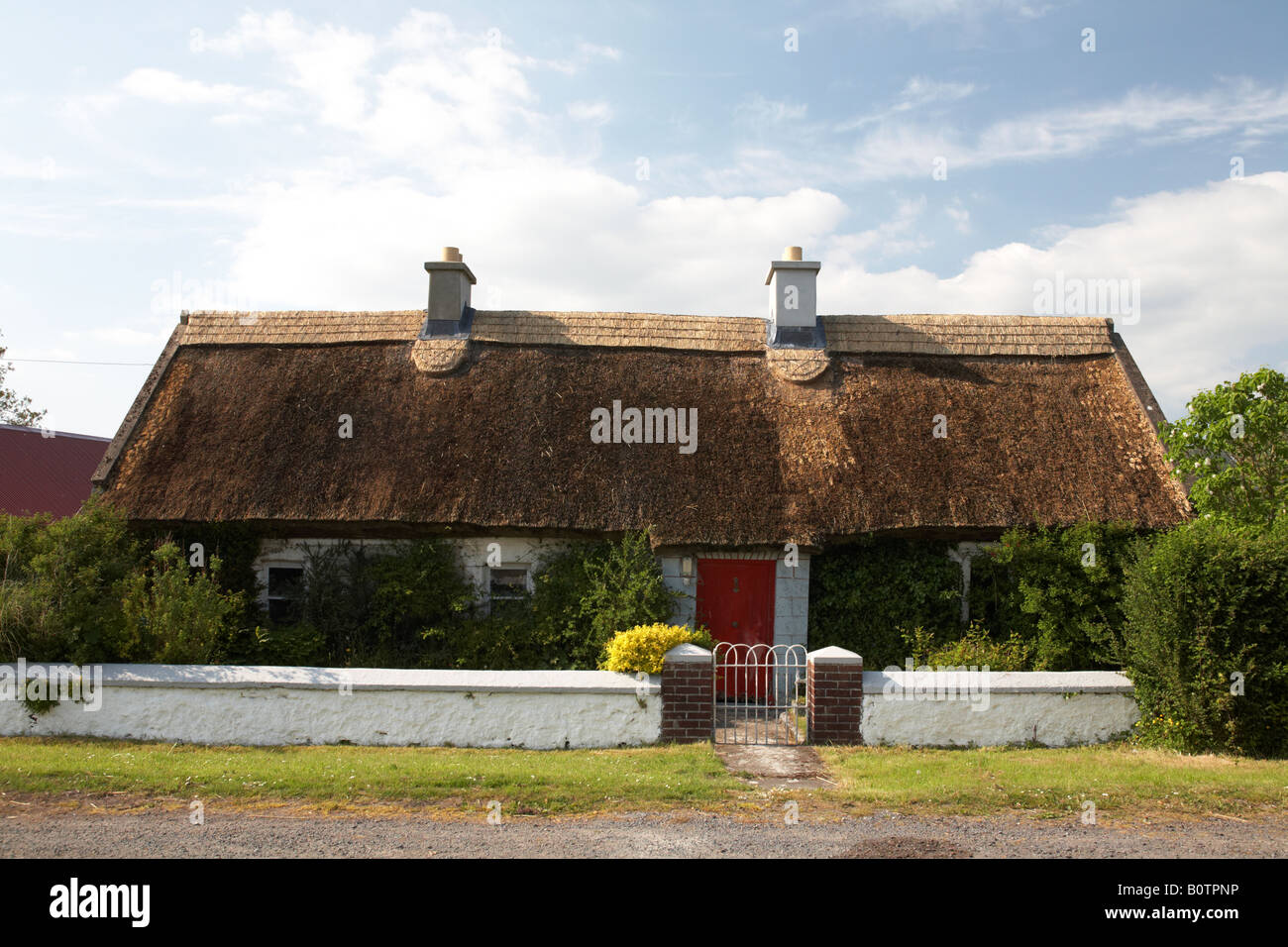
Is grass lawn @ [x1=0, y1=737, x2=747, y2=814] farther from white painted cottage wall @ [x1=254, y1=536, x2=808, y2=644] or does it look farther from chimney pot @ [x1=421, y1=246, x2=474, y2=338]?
chimney pot @ [x1=421, y1=246, x2=474, y2=338]

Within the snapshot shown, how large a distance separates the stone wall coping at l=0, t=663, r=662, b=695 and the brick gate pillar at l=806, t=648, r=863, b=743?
169 cm

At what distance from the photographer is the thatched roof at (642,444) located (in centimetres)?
1195

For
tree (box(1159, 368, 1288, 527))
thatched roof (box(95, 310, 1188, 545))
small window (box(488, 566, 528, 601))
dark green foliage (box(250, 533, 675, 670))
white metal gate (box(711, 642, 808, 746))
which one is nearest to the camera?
white metal gate (box(711, 642, 808, 746))

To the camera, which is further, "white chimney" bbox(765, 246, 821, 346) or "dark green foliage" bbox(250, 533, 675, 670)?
"white chimney" bbox(765, 246, 821, 346)

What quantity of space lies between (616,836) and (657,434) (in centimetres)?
752

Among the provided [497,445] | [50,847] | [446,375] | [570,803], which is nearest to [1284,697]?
[570,803]

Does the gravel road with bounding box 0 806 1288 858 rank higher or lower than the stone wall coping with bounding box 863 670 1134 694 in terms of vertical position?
lower

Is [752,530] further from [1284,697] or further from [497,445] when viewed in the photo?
[1284,697]

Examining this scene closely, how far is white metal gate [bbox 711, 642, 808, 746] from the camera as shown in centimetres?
942

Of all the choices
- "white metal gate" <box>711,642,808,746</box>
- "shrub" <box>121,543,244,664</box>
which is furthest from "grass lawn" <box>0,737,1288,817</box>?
A: "shrub" <box>121,543,244,664</box>

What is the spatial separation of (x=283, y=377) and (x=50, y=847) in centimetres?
941

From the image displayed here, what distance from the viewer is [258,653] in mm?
11438

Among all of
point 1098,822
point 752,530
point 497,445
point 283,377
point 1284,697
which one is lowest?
point 1098,822
